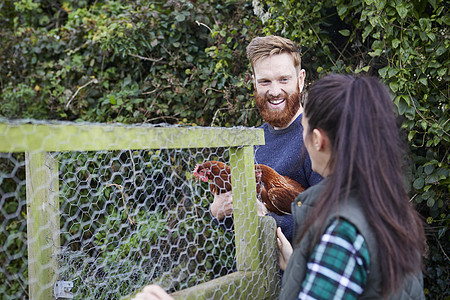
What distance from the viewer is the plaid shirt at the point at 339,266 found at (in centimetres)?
99

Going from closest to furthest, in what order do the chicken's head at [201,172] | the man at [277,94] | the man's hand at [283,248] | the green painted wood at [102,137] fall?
the green painted wood at [102,137] → the man's hand at [283,248] → the chicken's head at [201,172] → the man at [277,94]

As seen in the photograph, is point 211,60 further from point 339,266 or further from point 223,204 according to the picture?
point 339,266

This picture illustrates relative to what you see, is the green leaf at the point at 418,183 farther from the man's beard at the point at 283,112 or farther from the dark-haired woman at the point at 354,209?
the dark-haired woman at the point at 354,209

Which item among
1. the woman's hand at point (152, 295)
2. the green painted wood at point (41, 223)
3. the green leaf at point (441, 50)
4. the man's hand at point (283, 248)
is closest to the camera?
the woman's hand at point (152, 295)

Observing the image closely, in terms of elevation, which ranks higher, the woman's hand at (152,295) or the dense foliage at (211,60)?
the dense foliage at (211,60)

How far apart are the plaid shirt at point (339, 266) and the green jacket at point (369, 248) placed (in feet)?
0.05

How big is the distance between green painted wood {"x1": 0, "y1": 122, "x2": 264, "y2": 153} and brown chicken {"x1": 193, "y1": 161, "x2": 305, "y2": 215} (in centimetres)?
33

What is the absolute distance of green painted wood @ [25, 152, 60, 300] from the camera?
153cm

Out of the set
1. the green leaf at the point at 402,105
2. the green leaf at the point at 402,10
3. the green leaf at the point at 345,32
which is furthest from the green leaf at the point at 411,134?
the green leaf at the point at 345,32

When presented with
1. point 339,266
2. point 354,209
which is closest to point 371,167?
point 354,209

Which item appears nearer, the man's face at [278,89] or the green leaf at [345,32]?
the man's face at [278,89]

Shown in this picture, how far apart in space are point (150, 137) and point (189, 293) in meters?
0.46

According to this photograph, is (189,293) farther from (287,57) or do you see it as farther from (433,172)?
(433,172)

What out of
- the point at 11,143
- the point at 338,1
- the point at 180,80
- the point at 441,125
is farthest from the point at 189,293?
the point at 180,80
